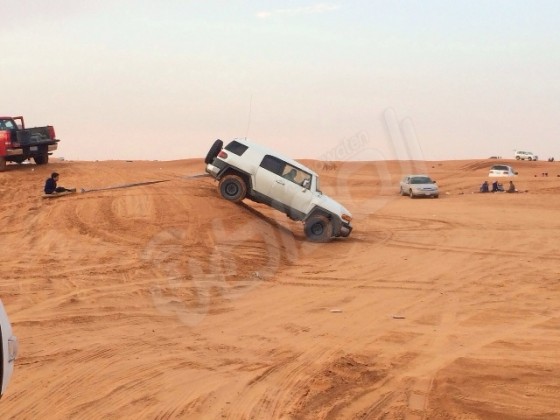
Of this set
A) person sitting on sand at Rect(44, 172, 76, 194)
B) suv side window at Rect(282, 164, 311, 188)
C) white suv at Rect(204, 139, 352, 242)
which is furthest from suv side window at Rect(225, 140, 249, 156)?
person sitting on sand at Rect(44, 172, 76, 194)

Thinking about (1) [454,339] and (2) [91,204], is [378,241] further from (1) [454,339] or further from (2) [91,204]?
(1) [454,339]

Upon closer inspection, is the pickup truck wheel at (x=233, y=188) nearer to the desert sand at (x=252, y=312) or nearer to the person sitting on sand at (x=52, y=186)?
the desert sand at (x=252, y=312)

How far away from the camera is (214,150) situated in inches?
875

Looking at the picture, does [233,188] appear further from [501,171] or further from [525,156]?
[525,156]

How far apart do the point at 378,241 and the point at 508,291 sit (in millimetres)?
7935

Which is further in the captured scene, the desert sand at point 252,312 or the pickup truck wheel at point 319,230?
the pickup truck wheel at point 319,230

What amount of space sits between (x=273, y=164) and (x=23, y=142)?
10.3m

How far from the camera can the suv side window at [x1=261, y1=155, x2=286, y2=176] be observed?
69.9 feet

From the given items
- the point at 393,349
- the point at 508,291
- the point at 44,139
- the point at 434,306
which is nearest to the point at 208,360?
the point at 393,349

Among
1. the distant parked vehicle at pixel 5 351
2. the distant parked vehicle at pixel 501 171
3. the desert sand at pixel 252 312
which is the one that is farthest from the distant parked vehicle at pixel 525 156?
the distant parked vehicle at pixel 5 351

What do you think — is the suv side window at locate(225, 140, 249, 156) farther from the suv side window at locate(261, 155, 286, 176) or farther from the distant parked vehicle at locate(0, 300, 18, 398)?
the distant parked vehicle at locate(0, 300, 18, 398)

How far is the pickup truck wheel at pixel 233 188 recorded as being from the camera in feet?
70.8

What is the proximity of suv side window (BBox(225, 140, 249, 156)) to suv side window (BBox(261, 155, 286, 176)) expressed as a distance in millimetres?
666

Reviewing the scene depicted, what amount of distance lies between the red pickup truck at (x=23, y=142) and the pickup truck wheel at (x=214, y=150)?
26.8 ft
